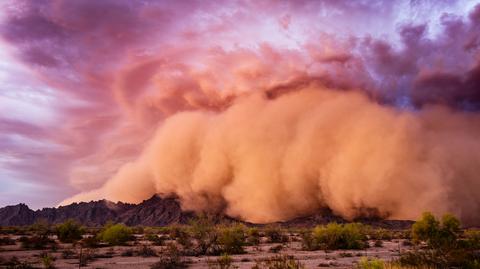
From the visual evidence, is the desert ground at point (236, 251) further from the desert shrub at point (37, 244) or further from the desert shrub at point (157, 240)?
the desert shrub at point (157, 240)

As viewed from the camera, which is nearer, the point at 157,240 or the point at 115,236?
the point at 115,236

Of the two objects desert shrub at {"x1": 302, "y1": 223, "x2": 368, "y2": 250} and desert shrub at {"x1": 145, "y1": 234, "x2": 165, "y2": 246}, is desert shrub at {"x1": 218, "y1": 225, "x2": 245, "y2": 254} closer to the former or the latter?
desert shrub at {"x1": 302, "y1": 223, "x2": 368, "y2": 250}

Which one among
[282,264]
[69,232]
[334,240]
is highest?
[69,232]

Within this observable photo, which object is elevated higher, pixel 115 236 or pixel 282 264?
pixel 115 236

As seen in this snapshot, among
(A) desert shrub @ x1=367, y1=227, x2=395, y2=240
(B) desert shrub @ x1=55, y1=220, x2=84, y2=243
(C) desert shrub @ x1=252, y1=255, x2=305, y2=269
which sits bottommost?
(A) desert shrub @ x1=367, y1=227, x2=395, y2=240

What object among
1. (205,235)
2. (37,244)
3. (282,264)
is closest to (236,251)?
(205,235)

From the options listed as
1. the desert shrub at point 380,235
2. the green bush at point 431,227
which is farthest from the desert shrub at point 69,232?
the desert shrub at point 380,235

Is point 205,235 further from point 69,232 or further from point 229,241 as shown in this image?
point 69,232

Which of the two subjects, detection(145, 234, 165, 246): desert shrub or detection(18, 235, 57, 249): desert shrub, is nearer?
detection(18, 235, 57, 249): desert shrub

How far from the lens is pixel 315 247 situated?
1730 inches

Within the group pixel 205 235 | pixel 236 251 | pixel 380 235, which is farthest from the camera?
pixel 380 235

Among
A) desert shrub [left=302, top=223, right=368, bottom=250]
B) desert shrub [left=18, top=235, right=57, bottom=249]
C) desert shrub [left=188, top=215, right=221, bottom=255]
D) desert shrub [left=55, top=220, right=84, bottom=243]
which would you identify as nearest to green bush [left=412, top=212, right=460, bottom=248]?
desert shrub [left=302, top=223, right=368, bottom=250]

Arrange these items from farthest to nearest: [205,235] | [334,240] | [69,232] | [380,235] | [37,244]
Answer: [380,235]
[69,232]
[37,244]
[334,240]
[205,235]

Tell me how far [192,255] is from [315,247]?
15.5 m
